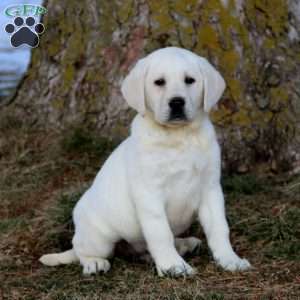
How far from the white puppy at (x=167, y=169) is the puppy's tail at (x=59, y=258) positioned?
235 mm

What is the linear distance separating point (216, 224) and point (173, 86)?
0.85 meters

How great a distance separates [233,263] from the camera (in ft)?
14.4

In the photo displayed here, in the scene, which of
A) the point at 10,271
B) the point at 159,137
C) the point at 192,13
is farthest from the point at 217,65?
the point at 10,271

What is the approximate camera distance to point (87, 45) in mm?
6520

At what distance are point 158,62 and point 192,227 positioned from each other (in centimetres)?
144

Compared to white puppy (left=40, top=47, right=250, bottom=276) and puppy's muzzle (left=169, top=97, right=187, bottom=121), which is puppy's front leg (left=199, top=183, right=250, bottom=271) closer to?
white puppy (left=40, top=47, right=250, bottom=276)

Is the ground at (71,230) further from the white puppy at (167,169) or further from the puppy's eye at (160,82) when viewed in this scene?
the puppy's eye at (160,82)

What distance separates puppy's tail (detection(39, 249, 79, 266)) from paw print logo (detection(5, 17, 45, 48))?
2.48 meters

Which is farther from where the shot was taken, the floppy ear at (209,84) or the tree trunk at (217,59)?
the tree trunk at (217,59)

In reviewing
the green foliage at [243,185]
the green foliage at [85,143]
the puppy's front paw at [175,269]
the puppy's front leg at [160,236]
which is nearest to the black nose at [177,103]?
the puppy's front leg at [160,236]

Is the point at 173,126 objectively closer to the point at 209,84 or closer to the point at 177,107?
the point at 177,107

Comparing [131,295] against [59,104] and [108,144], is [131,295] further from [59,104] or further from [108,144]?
[59,104]

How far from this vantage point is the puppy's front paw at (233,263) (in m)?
4.39

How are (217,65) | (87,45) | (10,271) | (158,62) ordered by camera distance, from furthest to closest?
1. (87,45)
2. (217,65)
3. (10,271)
4. (158,62)
